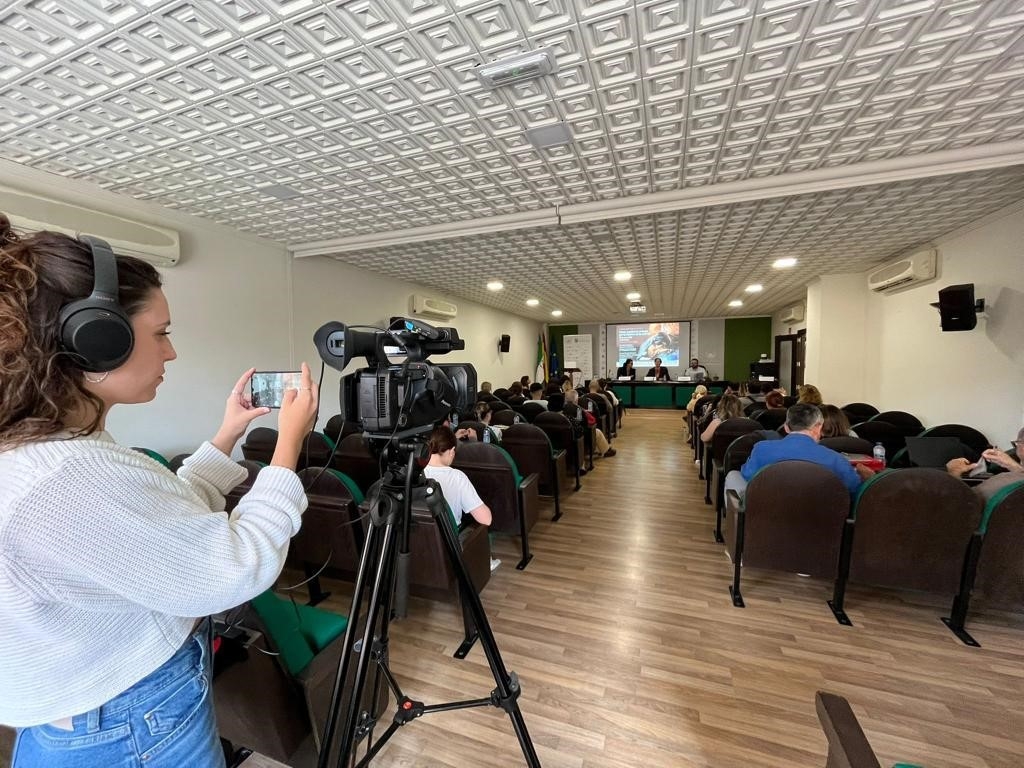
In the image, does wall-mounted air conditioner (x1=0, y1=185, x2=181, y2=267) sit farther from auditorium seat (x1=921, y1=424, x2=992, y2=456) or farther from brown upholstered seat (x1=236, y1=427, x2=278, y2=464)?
auditorium seat (x1=921, y1=424, x2=992, y2=456)

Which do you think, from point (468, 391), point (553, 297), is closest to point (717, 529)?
point (468, 391)

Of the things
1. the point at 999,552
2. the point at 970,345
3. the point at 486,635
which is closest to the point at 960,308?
the point at 970,345

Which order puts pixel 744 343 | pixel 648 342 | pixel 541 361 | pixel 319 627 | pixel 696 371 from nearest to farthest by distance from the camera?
1. pixel 319 627
2. pixel 696 371
3. pixel 744 343
4. pixel 648 342
5. pixel 541 361

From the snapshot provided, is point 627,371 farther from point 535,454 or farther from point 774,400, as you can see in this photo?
point 535,454

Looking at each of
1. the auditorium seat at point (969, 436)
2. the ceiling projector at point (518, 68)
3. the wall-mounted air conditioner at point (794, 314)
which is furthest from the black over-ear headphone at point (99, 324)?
the wall-mounted air conditioner at point (794, 314)

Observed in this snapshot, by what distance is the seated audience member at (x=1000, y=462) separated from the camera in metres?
2.14

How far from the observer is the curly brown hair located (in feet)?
1.75

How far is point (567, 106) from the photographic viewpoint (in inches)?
79.1

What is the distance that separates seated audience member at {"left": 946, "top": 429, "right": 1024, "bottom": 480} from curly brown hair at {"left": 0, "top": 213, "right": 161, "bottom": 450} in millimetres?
3195

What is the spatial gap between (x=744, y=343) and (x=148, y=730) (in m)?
13.4

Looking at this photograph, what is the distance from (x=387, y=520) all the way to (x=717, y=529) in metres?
3.00

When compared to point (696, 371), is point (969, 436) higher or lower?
lower

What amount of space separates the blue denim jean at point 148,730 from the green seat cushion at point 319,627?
60 centimetres

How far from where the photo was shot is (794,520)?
2146 mm
